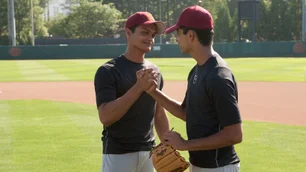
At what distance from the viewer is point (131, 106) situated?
4.54 metres

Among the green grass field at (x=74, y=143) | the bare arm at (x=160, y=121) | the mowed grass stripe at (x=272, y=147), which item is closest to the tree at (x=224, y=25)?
the green grass field at (x=74, y=143)

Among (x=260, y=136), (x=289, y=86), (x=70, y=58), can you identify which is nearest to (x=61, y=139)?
(x=260, y=136)

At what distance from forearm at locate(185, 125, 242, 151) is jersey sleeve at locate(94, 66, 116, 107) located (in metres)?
0.91

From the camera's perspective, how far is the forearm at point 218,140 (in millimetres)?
3713

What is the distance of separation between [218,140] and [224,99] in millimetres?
286

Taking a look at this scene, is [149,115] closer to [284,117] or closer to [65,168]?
[65,168]

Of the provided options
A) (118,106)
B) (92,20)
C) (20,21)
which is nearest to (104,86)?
(118,106)

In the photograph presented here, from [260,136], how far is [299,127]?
1.64 metres

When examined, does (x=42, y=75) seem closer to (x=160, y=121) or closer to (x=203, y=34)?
(x=160, y=121)

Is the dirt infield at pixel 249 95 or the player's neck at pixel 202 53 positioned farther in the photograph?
the dirt infield at pixel 249 95

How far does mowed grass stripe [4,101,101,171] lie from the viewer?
8.52 m

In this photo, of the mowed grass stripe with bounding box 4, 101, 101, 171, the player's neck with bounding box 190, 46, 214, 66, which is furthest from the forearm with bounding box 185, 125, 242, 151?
the mowed grass stripe with bounding box 4, 101, 101, 171

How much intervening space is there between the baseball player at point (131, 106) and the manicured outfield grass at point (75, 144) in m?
3.70

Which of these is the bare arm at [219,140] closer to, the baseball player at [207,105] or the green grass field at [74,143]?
the baseball player at [207,105]
